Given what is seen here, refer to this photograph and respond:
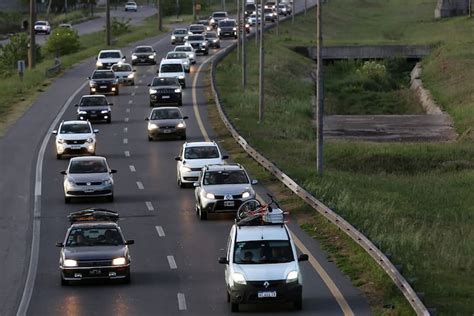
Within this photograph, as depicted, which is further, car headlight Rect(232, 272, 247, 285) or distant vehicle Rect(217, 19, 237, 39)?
distant vehicle Rect(217, 19, 237, 39)

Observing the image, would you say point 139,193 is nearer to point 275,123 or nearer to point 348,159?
point 348,159

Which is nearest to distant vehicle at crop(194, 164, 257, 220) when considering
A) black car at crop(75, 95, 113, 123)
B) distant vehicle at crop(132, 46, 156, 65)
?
black car at crop(75, 95, 113, 123)

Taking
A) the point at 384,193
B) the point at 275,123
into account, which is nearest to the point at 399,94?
the point at 275,123

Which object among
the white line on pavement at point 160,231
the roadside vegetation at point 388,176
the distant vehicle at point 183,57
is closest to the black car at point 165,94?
the roadside vegetation at point 388,176

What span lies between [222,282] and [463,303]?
6020 mm

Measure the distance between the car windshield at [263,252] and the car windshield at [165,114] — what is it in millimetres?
33396

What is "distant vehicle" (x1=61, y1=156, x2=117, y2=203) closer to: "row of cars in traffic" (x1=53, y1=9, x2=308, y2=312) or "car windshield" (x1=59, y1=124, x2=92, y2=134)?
"row of cars in traffic" (x1=53, y1=9, x2=308, y2=312)

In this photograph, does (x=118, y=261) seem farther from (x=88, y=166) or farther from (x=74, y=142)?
(x=74, y=142)

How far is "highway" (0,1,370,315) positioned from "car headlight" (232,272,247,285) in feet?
2.76

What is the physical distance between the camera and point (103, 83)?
79.2 meters

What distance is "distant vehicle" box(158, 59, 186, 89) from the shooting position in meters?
81.8

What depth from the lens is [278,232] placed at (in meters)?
26.7

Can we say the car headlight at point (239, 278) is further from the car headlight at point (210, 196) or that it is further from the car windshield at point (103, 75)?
the car windshield at point (103, 75)

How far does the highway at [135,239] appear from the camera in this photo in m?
27.0
